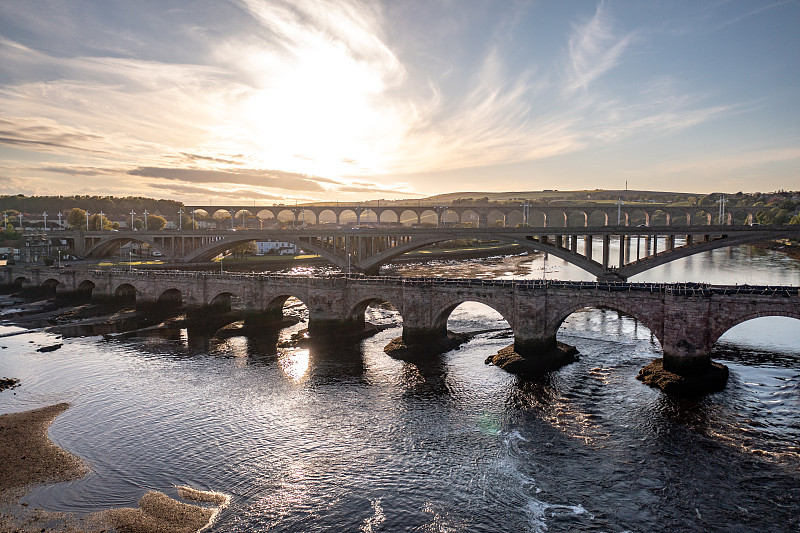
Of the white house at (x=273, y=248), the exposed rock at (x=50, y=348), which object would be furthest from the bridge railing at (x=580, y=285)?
the white house at (x=273, y=248)

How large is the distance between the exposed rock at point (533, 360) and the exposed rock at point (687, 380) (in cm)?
671

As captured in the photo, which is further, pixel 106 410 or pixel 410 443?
pixel 106 410

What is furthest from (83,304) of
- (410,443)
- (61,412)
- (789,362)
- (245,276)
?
(789,362)

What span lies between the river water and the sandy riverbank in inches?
34.9

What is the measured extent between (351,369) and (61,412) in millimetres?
22953

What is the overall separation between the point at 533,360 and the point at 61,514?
3551 cm

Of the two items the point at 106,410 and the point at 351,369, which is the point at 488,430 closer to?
the point at 351,369

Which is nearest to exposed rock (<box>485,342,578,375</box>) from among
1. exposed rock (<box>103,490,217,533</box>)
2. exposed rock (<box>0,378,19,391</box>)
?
exposed rock (<box>103,490,217,533</box>)

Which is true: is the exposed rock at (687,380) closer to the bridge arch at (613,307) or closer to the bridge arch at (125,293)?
the bridge arch at (613,307)

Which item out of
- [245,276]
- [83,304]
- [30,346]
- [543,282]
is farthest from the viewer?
[83,304]

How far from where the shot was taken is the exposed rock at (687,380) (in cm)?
3709

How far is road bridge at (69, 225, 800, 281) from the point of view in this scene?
232ft

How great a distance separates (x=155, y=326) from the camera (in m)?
66.1

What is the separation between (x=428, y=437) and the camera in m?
31.6
